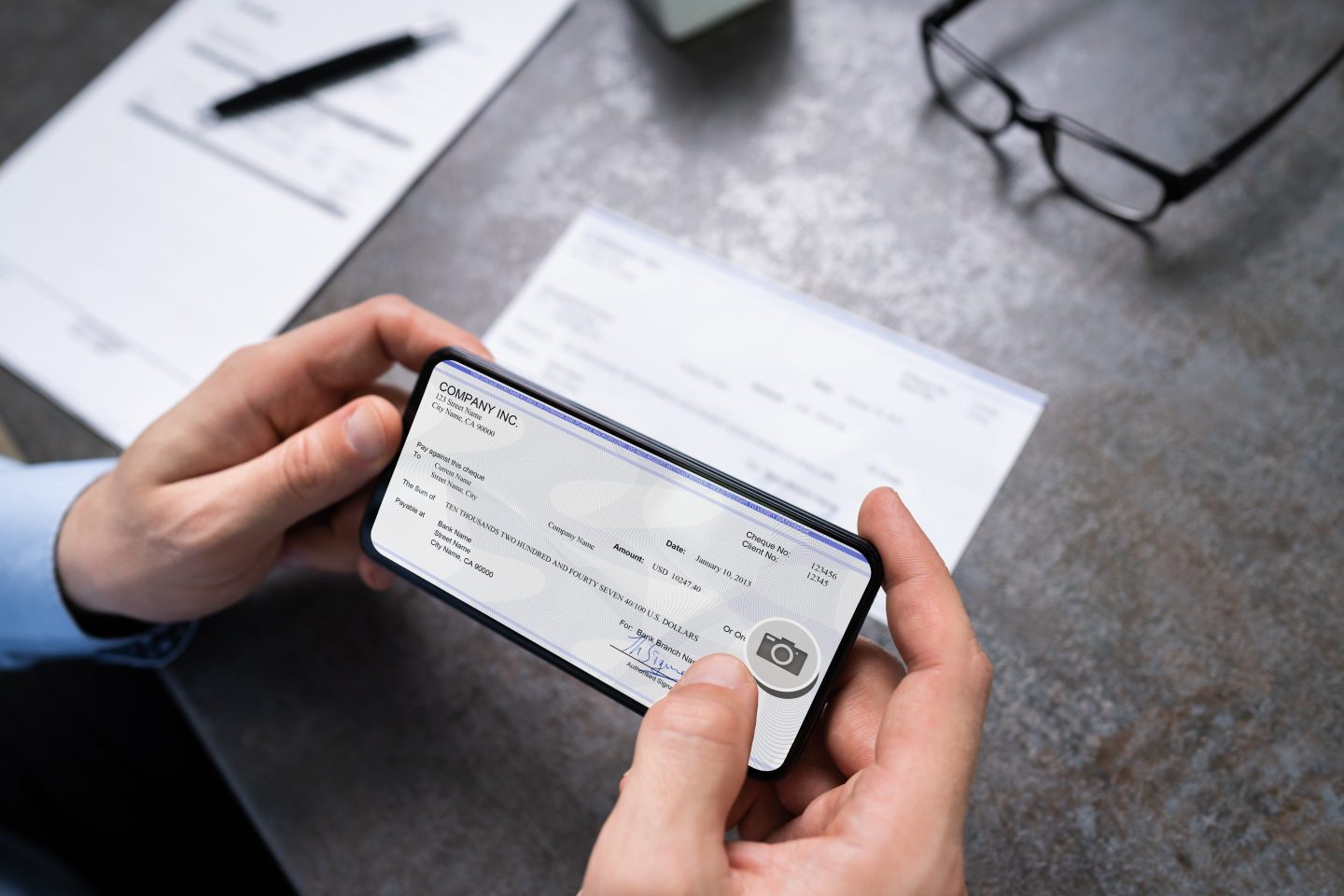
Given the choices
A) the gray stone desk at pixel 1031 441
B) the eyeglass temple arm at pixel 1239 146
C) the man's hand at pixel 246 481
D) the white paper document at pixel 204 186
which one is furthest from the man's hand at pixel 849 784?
the white paper document at pixel 204 186

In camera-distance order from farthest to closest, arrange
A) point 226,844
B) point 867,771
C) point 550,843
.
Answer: point 226,844 → point 550,843 → point 867,771

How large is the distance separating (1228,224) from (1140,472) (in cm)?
19

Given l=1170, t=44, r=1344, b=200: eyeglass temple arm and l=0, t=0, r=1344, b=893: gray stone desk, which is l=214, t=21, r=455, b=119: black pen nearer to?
l=0, t=0, r=1344, b=893: gray stone desk

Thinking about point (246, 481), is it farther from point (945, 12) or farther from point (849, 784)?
point (945, 12)

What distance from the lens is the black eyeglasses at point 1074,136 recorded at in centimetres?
53

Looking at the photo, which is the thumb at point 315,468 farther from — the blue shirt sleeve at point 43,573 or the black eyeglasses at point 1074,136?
the black eyeglasses at point 1074,136

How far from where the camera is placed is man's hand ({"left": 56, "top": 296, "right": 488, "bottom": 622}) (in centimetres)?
44

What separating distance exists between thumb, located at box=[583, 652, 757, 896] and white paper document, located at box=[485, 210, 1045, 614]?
167 mm

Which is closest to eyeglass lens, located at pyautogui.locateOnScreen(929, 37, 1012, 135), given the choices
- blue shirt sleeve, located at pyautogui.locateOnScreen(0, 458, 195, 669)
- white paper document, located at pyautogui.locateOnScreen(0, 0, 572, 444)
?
white paper document, located at pyautogui.locateOnScreen(0, 0, 572, 444)

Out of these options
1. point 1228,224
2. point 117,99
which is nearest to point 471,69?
point 117,99

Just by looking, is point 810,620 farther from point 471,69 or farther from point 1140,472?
point 471,69

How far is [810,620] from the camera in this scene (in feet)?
1.23

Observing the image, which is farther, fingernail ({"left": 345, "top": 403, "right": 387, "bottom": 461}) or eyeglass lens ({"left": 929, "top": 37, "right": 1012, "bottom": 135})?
eyeglass lens ({"left": 929, "top": 37, "right": 1012, "bottom": 135})
